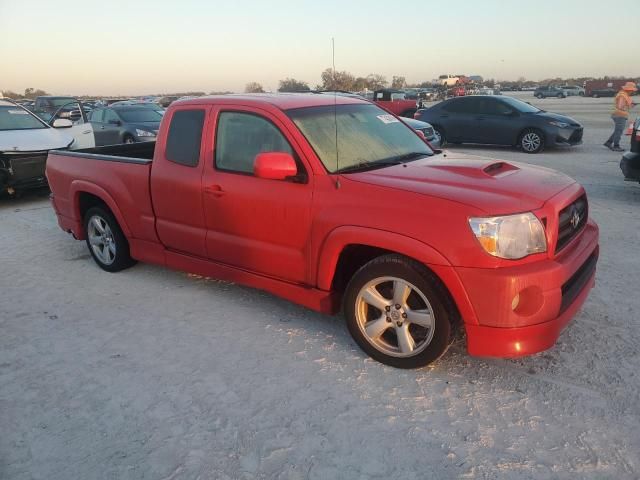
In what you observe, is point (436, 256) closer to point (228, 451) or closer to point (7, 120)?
point (228, 451)

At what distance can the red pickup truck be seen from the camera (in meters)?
2.94

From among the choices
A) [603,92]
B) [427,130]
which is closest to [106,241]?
[427,130]

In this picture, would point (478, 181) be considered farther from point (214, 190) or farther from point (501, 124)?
point (501, 124)

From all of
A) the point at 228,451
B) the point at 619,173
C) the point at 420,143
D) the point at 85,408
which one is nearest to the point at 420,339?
the point at 228,451

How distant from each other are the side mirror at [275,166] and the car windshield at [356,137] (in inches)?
9.8

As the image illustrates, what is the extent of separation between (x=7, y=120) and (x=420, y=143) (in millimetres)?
8003

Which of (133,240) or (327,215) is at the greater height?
(327,215)

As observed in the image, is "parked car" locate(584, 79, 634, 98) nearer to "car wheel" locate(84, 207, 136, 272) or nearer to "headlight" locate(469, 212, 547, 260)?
"car wheel" locate(84, 207, 136, 272)

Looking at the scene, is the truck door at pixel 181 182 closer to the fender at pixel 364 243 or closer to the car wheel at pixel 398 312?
the fender at pixel 364 243

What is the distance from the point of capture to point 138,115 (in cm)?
1370

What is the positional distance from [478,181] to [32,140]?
7904mm

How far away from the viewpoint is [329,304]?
3.62 m

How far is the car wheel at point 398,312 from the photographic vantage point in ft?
10.2

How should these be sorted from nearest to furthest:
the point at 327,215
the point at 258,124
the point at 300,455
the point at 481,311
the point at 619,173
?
the point at 300,455 → the point at 481,311 → the point at 327,215 → the point at 258,124 → the point at 619,173
